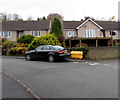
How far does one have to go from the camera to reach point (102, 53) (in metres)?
16.8

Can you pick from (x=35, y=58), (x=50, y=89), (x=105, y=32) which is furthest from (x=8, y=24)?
(x=50, y=89)

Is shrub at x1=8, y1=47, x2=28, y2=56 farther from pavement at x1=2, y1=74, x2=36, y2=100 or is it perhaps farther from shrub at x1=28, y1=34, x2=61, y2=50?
pavement at x1=2, y1=74, x2=36, y2=100

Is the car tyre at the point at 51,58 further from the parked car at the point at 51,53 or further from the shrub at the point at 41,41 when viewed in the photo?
the shrub at the point at 41,41

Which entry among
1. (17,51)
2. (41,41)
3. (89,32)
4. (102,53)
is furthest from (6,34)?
(102,53)

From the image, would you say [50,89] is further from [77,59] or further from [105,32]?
[105,32]

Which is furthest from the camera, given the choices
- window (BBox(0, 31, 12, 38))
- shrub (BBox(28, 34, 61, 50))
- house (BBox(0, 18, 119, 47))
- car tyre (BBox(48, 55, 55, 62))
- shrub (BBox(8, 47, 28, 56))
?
window (BBox(0, 31, 12, 38))

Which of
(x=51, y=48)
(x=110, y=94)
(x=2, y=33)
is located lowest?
(x=110, y=94)

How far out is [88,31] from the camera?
3481 cm

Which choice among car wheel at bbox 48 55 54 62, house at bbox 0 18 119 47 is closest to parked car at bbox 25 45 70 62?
car wheel at bbox 48 55 54 62

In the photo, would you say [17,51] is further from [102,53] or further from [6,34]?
[6,34]

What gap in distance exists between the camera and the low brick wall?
1644 cm

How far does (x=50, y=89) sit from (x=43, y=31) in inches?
1189

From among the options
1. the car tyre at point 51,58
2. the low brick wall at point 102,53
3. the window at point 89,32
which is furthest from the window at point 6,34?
the low brick wall at point 102,53

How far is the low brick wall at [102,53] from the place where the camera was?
16439 millimetres
